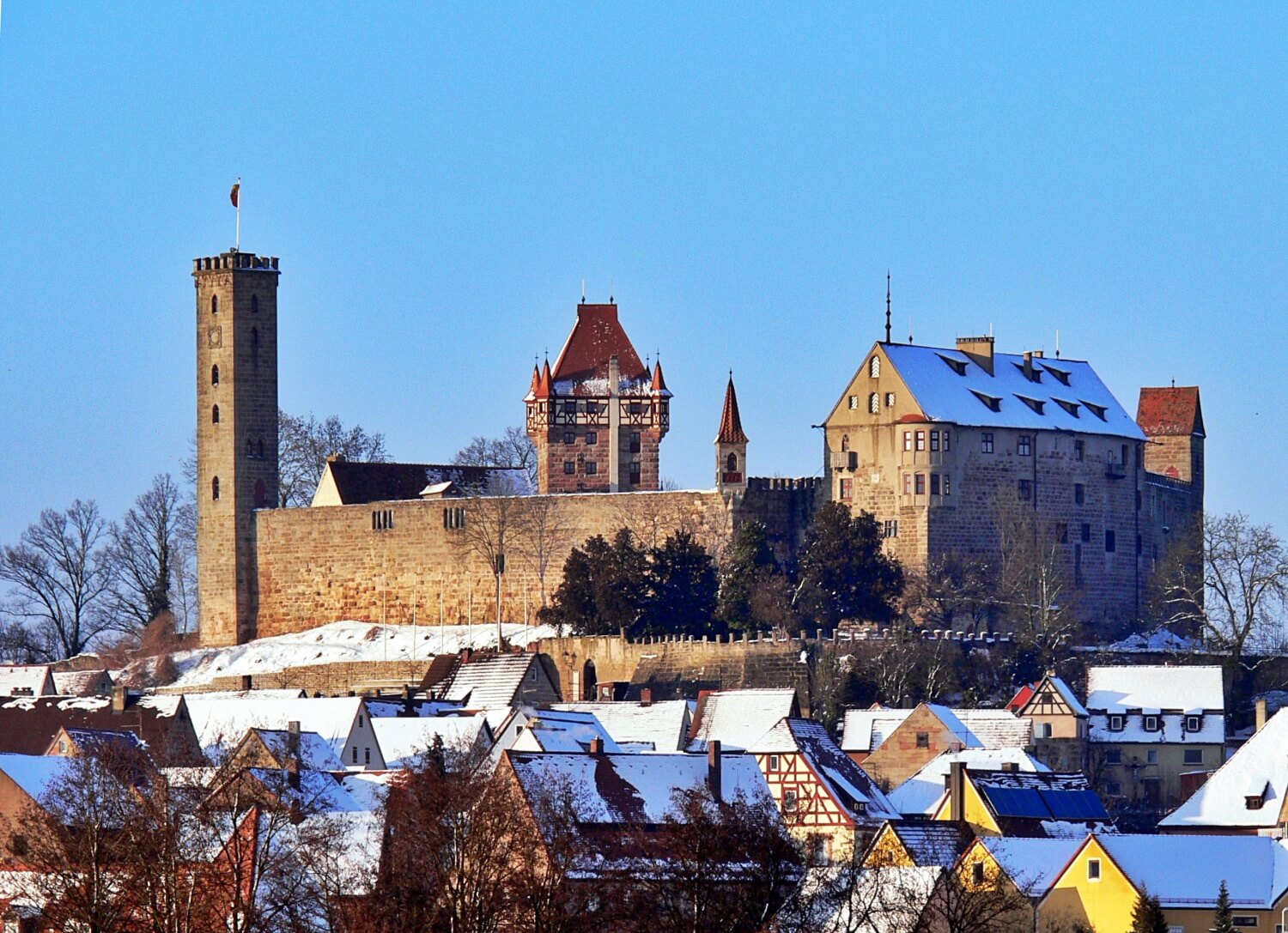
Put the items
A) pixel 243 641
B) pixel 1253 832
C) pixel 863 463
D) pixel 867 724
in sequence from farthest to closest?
pixel 243 641, pixel 863 463, pixel 867 724, pixel 1253 832

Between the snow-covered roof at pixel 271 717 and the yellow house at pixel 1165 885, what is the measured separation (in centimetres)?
1833

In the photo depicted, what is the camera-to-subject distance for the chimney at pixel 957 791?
72.4 m

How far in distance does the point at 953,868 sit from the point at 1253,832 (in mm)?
13371

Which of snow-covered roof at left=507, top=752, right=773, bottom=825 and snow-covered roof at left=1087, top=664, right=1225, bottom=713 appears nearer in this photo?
snow-covered roof at left=507, top=752, right=773, bottom=825

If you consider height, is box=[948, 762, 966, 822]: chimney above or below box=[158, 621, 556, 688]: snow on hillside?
below

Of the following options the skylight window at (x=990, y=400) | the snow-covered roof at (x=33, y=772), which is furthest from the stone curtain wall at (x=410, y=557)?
the snow-covered roof at (x=33, y=772)

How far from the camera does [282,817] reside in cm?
5969

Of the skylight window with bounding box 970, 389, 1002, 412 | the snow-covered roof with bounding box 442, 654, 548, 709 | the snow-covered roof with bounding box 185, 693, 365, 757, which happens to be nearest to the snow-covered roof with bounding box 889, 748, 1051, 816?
the snow-covered roof with bounding box 185, 693, 365, 757

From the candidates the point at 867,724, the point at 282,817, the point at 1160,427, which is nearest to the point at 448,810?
the point at 282,817

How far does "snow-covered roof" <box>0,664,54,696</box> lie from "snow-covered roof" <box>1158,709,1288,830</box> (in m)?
31.4

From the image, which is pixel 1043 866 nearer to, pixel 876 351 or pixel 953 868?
pixel 953 868

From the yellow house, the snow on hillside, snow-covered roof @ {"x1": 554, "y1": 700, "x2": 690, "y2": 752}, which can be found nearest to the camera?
the yellow house

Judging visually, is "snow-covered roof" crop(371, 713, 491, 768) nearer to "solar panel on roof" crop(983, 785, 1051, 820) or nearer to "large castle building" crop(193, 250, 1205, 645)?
"solar panel on roof" crop(983, 785, 1051, 820)

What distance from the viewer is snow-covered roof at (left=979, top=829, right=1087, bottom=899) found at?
2469 inches
